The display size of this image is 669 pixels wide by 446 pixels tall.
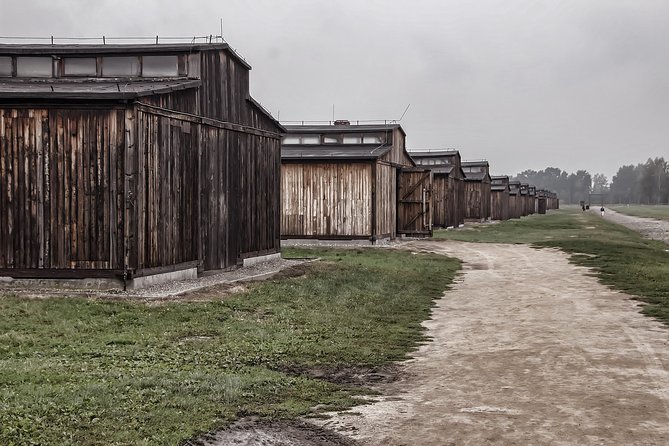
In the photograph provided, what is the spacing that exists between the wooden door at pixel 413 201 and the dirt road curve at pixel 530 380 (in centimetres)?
2275

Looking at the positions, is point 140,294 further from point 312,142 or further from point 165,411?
point 312,142

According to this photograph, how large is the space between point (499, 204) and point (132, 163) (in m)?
77.4

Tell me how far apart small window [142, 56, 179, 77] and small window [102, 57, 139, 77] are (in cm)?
30

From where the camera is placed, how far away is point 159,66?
870 inches

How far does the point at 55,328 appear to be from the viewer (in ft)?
43.1

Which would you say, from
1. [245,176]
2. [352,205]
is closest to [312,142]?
[352,205]

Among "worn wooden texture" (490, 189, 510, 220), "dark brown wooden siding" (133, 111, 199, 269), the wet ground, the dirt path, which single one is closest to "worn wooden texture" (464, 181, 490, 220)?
"worn wooden texture" (490, 189, 510, 220)

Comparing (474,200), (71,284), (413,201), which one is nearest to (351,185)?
(413,201)

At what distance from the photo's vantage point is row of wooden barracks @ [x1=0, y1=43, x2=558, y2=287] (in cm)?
1788

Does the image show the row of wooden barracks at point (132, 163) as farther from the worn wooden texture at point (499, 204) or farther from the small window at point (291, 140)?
the worn wooden texture at point (499, 204)

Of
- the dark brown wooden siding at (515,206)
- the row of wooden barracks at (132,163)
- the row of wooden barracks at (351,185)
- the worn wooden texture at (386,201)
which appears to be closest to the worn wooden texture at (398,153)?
the row of wooden barracks at (351,185)

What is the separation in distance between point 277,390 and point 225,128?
1487 cm

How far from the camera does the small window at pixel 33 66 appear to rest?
22.4m

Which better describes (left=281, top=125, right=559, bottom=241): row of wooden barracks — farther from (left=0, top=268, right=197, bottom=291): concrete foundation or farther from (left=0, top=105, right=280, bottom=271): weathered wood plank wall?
(left=0, top=268, right=197, bottom=291): concrete foundation
